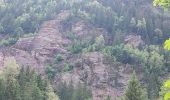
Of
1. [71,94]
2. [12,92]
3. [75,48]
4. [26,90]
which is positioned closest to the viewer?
[12,92]

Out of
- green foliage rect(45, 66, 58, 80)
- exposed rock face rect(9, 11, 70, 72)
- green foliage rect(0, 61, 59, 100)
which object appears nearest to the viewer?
green foliage rect(0, 61, 59, 100)

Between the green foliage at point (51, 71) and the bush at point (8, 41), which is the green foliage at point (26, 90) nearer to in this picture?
the green foliage at point (51, 71)

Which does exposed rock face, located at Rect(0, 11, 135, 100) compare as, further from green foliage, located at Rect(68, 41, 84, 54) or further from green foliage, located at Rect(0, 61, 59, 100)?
green foliage, located at Rect(0, 61, 59, 100)

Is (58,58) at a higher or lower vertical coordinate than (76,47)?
lower

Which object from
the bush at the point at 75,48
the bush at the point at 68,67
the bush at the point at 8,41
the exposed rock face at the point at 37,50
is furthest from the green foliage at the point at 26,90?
the bush at the point at 8,41

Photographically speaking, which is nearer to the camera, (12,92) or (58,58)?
(12,92)

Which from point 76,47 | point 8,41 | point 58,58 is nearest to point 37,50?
point 58,58

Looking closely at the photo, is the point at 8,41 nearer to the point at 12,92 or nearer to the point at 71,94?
the point at 71,94

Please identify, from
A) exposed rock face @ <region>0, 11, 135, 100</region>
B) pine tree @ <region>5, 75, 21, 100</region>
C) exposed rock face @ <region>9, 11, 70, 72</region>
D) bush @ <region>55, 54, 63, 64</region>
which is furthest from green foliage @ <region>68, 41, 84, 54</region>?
pine tree @ <region>5, 75, 21, 100</region>

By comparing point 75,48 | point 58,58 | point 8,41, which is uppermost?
point 8,41

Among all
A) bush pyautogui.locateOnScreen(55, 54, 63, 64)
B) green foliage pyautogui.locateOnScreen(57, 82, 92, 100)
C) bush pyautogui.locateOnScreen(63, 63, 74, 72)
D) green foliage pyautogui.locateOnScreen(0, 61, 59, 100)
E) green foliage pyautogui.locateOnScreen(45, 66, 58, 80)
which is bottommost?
green foliage pyautogui.locateOnScreen(45, 66, 58, 80)

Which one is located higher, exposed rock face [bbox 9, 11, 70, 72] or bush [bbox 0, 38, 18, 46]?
bush [bbox 0, 38, 18, 46]
